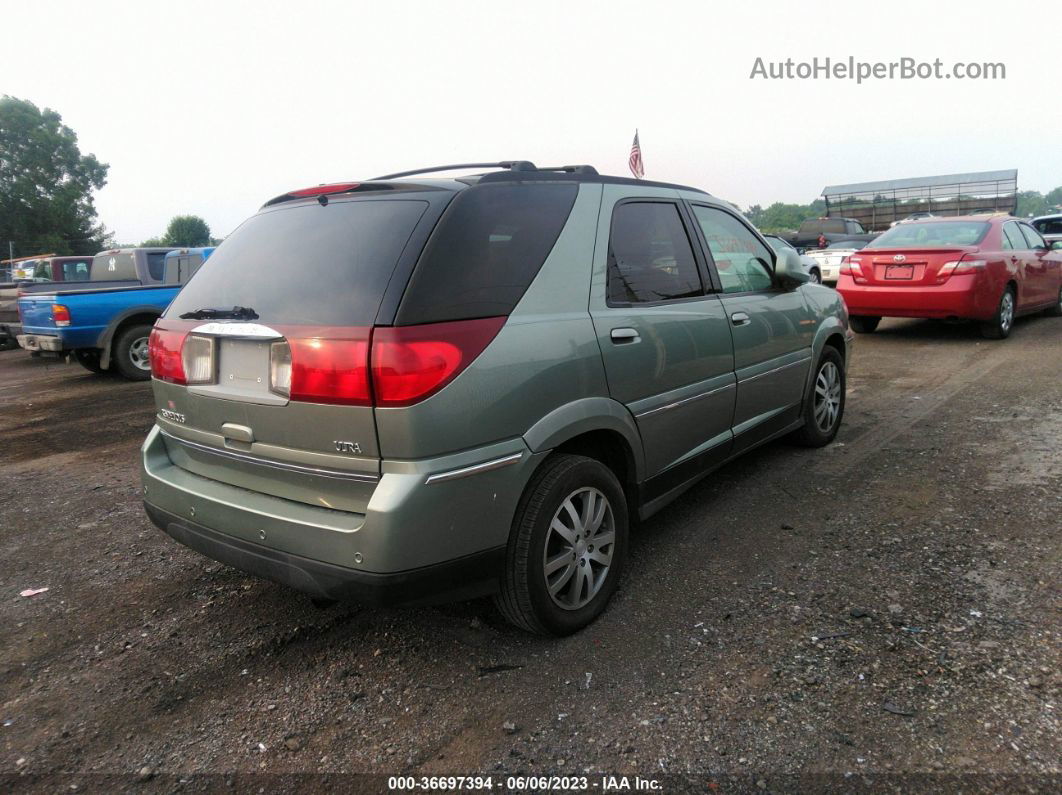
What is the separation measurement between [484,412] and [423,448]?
255mm

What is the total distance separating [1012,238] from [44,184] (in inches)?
2582

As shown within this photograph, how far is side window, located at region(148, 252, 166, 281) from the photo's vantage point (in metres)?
11.2

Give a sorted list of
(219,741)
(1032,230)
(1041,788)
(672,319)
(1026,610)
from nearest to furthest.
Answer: (1041,788) < (219,741) < (1026,610) < (672,319) < (1032,230)

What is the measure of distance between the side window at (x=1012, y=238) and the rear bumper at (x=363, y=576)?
9.56m

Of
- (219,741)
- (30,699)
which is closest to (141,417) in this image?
(30,699)

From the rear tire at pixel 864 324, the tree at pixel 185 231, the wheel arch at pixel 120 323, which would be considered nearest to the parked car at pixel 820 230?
the rear tire at pixel 864 324

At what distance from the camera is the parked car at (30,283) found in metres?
12.4

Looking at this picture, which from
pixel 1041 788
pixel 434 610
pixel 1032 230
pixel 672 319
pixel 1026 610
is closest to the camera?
pixel 1041 788

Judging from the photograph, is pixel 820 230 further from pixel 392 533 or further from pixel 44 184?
pixel 44 184

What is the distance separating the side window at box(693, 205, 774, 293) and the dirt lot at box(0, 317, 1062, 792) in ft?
4.10

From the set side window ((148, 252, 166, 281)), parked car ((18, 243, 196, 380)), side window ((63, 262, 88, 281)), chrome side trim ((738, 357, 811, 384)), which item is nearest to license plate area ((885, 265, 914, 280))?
chrome side trim ((738, 357, 811, 384))

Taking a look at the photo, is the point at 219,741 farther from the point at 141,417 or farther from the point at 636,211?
the point at 141,417

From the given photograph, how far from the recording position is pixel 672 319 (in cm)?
346

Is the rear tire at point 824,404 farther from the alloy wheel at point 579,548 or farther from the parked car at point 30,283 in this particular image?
the parked car at point 30,283
